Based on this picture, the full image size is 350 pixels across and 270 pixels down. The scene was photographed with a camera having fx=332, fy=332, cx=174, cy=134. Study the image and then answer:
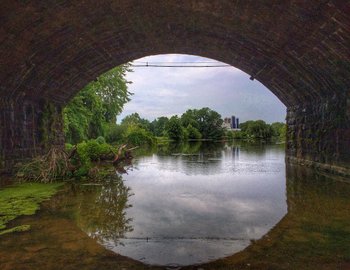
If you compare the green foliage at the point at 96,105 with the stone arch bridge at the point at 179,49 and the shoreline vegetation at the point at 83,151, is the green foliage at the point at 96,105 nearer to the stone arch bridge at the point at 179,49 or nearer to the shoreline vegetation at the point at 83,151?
the shoreline vegetation at the point at 83,151

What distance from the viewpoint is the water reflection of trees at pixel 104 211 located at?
5.36m

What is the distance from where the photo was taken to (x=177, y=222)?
5.89 meters

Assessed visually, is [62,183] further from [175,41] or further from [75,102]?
[75,102]

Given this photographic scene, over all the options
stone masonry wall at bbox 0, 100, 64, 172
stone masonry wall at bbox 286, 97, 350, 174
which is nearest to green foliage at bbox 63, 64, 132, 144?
stone masonry wall at bbox 0, 100, 64, 172

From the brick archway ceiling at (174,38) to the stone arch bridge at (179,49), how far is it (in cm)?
4

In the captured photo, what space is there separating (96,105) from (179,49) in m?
17.0

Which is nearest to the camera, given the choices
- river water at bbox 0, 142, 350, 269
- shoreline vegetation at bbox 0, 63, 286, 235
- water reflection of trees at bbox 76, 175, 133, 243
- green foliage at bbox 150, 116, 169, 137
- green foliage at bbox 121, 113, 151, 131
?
river water at bbox 0, 142, 350, 269

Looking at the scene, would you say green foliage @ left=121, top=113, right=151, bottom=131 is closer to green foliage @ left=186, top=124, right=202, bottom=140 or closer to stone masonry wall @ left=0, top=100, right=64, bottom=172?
green foliage @ left=186, top=124, right=202, bottom=140

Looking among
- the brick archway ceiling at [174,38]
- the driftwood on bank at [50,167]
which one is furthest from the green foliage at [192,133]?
the driftwood on bank at [50,167]

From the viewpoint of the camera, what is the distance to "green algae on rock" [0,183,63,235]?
6324 millimetres

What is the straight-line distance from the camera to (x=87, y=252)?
441cm

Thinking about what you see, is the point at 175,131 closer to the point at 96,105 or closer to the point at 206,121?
the point at 206,121

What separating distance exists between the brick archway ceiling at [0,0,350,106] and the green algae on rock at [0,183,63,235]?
3942mm

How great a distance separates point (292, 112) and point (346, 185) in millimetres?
8953
